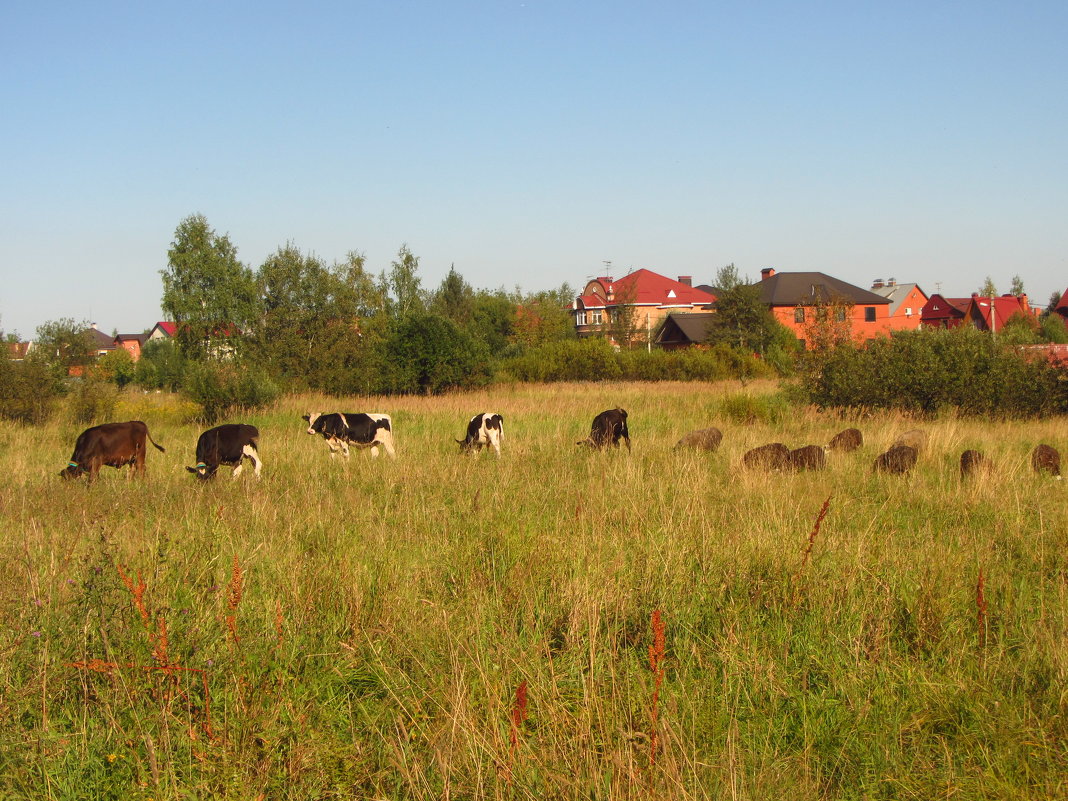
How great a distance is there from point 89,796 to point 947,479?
9741mm

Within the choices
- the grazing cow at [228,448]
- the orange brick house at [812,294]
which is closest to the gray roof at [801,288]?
the orange brick house at [812,294]

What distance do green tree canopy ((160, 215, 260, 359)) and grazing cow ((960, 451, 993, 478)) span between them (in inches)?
1653

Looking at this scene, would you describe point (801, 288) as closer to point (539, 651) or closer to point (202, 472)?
point (202, 472)

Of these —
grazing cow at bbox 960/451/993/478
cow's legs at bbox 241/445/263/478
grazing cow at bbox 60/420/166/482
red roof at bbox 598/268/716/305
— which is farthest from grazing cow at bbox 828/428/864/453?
red roof at bbox 598/268/716/305

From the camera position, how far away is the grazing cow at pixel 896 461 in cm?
1044

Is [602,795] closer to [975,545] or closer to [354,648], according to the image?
[354,648]

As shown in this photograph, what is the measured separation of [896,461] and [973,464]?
2.93ft

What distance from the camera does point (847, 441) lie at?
13.0 m

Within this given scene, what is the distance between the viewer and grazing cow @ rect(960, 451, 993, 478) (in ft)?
31.6

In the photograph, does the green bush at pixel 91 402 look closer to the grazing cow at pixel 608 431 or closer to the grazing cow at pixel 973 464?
the grazing cow at pixel 608 431

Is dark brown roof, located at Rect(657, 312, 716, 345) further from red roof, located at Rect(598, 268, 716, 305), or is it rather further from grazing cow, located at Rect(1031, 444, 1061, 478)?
grazing cow, located at Rect(1031, 444, 1061, 478)

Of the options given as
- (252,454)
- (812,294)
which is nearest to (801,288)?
(812,294)

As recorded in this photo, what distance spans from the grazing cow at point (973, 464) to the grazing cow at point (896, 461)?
610 mm

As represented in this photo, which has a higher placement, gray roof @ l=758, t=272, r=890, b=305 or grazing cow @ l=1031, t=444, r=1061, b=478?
gray roof @ l=758, t=272, r=890, b=305
